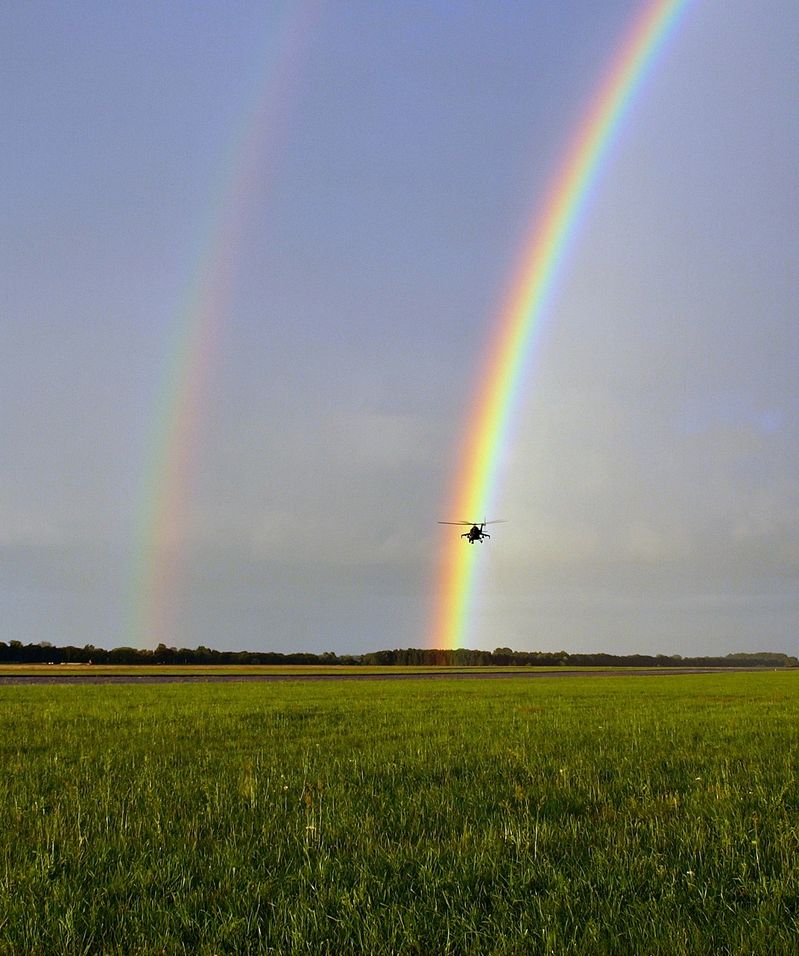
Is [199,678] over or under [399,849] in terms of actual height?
over

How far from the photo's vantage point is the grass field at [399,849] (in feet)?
18.9

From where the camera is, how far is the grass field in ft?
18.9

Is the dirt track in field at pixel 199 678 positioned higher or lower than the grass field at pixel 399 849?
higher

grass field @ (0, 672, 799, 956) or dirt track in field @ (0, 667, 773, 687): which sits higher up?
dirt track in field @ (0, 667, 773, 687)

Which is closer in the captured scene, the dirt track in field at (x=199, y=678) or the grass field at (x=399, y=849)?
the grass field at (x=399, y=849)

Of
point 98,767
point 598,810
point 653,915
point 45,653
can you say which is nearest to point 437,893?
point 653,915

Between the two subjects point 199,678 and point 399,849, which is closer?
point 399,849

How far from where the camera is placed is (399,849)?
25.6ft

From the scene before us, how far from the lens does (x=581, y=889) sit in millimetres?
6652

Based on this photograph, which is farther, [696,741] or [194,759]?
[696,741]

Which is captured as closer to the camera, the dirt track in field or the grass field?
the grass field

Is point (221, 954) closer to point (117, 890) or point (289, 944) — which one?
point (289, 944)

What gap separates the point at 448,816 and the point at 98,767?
730 cm

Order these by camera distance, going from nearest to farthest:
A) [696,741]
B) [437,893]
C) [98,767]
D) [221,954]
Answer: [221,954] → [437,893] → [98,767] → [696,741]
